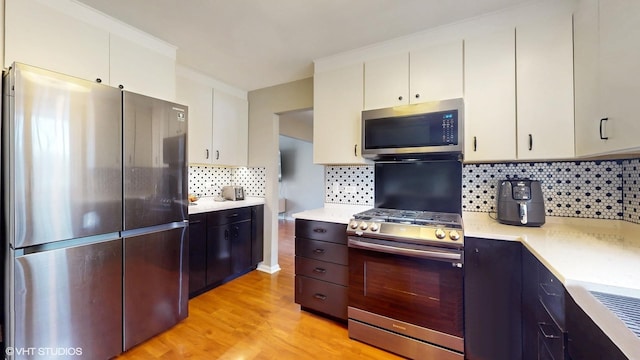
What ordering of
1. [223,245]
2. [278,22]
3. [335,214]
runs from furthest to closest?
[223,245] < [335,214] < [278,22]

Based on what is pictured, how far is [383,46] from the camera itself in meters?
2.14

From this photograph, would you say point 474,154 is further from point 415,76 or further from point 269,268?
point 269,268

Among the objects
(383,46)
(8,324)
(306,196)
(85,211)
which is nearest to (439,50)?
(383,46)

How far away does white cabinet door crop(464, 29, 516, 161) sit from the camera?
67.2 inches

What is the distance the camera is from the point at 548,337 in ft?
3.60

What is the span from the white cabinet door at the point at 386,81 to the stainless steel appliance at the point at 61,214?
6.15 feet

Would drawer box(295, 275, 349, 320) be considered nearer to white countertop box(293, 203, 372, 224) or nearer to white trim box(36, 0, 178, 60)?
white countertop box(293, 203, 372, 224)

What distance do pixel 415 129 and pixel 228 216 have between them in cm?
215

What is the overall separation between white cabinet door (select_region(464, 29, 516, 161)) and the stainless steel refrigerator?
88.2 inches

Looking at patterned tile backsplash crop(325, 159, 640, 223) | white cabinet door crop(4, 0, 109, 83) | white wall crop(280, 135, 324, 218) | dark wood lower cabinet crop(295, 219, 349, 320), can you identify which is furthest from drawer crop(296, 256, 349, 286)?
white wall crop(280, 135, 324, 218)

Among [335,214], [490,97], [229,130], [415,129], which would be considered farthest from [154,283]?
[490,97]

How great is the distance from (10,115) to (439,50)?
107 inches

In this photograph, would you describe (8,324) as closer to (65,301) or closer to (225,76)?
(65,301)

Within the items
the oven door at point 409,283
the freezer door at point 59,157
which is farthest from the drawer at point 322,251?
the freezer door at point 59,157
